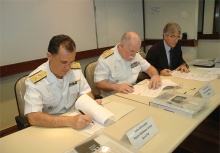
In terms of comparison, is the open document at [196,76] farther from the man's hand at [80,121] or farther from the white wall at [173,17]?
the white wall at [173,17]

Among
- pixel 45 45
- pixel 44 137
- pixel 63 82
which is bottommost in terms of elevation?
pixel 44 137

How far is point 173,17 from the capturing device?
A: 357 centimetres

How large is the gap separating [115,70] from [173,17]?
2219 millimetres

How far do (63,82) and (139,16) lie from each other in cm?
287

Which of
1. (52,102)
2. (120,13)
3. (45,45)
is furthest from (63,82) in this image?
(120,13)

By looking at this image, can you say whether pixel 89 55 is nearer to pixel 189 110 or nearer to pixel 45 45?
pixel 45 45

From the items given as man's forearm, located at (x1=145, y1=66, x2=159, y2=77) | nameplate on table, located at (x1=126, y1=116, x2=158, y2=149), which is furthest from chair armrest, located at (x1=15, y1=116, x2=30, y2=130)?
man's forearm, located at (x1=145, y1=66, x2=159, y2=77)

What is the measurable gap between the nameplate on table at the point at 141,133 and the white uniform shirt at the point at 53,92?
0.65 m

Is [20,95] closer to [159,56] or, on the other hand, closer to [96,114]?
[96,114]

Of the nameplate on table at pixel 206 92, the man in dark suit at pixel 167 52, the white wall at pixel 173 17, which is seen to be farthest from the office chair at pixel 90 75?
the white wall at pixel 173 17

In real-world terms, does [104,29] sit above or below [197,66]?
above

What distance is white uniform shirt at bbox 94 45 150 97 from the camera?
6.24ft

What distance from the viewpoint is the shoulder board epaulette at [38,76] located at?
4.30 feet

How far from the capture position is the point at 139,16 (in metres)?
3.87
